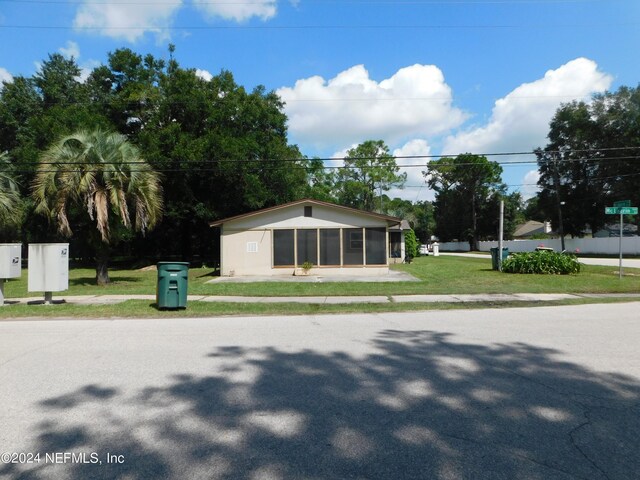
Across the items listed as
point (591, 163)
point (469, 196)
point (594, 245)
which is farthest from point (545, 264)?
point (469, 196)

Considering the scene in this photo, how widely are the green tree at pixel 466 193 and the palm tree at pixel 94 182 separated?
2239 inches

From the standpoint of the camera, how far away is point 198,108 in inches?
1293

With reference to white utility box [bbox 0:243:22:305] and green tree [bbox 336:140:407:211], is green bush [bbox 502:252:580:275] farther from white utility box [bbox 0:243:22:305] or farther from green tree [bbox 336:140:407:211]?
green tree [bbox 336:140:407:211]

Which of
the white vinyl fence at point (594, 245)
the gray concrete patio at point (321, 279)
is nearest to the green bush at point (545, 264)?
the gray concrete patio at point (321, 279)

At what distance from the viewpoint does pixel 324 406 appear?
14.4ft

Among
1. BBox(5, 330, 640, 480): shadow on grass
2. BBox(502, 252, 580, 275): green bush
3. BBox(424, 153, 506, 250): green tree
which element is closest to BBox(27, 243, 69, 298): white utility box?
BBox(5, 330, 640, 480): shadow on grass

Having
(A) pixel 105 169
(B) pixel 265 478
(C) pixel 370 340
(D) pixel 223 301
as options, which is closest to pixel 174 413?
(B) pixel 265 478

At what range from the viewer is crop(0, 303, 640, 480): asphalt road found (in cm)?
328

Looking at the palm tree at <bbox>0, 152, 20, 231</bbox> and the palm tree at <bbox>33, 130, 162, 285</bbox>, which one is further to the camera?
the palm tree at <bbox>0, 152, 20, 231</bbox>

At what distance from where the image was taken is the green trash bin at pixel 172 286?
468 inches

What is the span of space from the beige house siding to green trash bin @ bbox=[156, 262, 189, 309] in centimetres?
1209

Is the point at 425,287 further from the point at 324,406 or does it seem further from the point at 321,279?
the point at 324,406

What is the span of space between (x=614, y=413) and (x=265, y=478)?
322 cm

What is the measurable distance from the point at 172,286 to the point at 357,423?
29.4 feet
